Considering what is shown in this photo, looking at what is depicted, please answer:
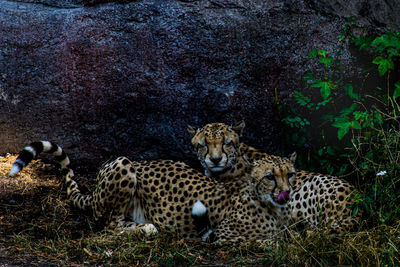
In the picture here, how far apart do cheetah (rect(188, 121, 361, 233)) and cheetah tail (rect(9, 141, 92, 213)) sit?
1.20 m

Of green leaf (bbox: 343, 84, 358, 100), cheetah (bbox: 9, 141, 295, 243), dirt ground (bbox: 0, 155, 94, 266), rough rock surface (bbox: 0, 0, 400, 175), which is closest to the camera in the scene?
dirt ground (bbox: 0, 155, 94, 266)

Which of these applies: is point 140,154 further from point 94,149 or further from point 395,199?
point 395,199

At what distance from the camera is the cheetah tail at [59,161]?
4854 mm

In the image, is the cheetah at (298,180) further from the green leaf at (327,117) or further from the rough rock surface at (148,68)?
the green leaf at (327,117)

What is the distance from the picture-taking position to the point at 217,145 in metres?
4.98

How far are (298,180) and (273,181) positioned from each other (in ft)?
1.71

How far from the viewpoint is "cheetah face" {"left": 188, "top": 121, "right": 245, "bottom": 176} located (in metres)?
4.98

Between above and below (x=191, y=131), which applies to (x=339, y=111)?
above

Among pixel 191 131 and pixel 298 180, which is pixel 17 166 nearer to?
pixel 191 131

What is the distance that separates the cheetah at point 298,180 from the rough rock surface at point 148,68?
404 millimetres

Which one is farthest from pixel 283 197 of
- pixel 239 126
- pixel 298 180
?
pixel 239 126

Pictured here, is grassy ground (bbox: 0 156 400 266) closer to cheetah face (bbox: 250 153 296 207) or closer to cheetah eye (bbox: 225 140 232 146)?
cheetah face (bbox: 250 153 296 207)

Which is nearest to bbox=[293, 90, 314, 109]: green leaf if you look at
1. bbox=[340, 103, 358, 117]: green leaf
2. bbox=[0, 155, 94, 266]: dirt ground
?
bbox=[340, 103, 358, 117]: green leaf

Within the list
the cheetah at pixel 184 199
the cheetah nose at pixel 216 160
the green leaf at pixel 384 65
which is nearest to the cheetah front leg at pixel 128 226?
the cheetah at pixel 184 199
